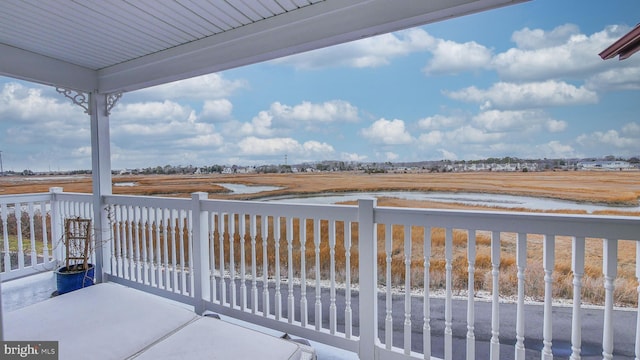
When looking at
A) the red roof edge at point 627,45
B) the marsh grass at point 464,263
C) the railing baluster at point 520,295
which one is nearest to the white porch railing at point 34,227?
the marsh grass at point 464,263

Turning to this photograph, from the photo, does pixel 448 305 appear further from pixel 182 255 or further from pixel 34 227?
pixel 34 227

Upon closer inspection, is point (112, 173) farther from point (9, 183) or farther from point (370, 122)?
point (370, 122)

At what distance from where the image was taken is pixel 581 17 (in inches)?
85.5

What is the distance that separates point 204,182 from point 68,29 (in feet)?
5.82

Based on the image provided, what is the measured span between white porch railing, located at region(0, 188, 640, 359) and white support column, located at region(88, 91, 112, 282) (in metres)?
0.11

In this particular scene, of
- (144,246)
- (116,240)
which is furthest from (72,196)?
(144,246)

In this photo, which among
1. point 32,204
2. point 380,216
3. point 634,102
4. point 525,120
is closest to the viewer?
point 634,102

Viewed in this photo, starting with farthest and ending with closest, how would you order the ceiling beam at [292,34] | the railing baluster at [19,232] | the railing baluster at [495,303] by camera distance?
the railing baluster at [19,232] < the ceiling beam at [292,34] < the railing baluster at [495,303]

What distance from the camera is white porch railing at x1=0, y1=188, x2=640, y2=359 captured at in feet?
5.70

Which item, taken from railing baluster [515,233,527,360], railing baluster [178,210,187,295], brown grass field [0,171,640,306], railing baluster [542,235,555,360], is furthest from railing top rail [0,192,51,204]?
railing baluster [542,235,555,360]

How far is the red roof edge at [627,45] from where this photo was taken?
147 centimetres

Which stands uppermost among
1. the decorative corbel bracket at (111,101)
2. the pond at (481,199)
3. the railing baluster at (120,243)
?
the decorative corbel bracket at (111,101)

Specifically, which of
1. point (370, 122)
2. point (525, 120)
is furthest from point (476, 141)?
point (370, 122)

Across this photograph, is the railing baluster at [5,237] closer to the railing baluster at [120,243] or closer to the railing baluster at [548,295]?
the railing baluster at [120,243]
